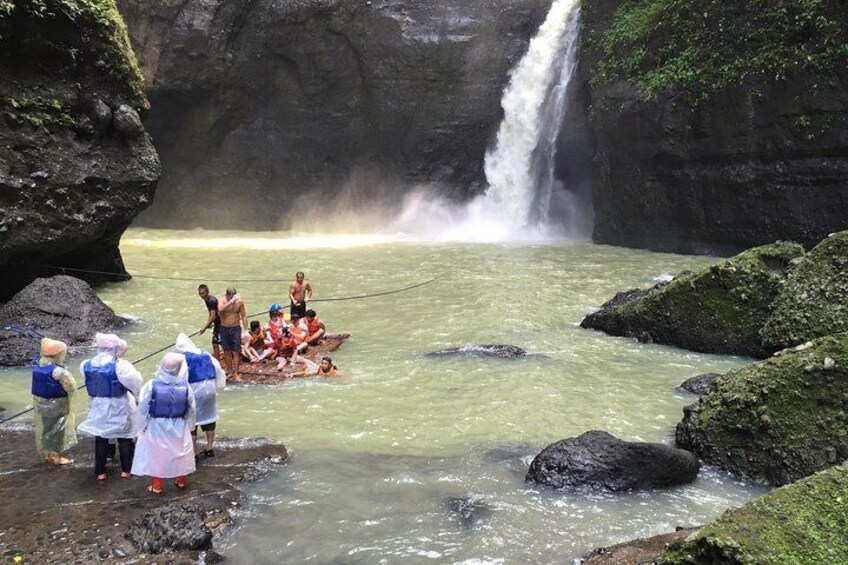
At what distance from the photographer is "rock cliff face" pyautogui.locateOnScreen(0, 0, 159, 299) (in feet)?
43.3

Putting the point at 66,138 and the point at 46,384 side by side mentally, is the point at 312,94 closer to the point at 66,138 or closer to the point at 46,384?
the point at 66,138

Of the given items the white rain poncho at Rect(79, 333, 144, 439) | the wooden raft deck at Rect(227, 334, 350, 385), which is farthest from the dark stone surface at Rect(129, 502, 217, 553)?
the wooden raft deck at Rect(227, 334, 350, 385)

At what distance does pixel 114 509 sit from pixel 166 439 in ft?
2.16

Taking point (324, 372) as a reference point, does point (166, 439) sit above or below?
above

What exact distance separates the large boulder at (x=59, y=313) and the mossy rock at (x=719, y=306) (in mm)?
9105

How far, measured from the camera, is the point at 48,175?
45.1 feet

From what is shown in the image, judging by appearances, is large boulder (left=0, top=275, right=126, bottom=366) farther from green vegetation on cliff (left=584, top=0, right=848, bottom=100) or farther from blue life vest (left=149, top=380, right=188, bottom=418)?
green vegetation on cliff (left=584, top=0, right=848, bottom=100)

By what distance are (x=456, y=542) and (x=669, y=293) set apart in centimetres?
733

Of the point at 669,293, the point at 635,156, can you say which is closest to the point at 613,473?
the point at 669,293

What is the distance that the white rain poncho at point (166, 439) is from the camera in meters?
5.76

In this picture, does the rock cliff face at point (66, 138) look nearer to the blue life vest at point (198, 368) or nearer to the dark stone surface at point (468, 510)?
the blue life vest at point (198, 368)

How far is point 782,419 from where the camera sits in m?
6.28

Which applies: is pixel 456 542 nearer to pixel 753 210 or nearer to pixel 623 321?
pixel 623 321

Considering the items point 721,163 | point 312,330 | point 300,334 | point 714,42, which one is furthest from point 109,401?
point 714,42
